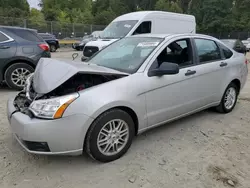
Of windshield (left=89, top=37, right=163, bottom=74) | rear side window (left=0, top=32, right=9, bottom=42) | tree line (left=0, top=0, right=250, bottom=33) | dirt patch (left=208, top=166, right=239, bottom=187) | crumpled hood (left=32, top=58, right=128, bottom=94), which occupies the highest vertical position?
tree line (left=0, top=0, right=250, bottom=33)

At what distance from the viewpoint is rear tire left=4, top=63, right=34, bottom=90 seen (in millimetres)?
6203

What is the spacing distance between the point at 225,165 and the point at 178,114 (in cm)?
102

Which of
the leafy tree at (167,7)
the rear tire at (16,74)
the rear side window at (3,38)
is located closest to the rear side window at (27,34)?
the rear side window at (3,38)

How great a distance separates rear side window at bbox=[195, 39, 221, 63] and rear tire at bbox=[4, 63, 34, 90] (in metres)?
4.25

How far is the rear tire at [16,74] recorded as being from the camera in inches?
244

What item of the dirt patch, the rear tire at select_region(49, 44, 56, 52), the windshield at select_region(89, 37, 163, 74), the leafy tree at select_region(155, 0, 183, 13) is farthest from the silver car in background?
the leafy tree at select_region(155, 0, 183, 13)

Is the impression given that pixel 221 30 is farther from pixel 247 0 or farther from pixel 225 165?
pixel 225 165

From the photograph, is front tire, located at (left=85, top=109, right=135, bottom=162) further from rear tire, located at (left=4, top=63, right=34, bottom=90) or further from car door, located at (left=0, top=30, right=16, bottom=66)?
car door, located at (left=0, top=30, right=16, bottom=66)

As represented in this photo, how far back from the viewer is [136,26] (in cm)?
960

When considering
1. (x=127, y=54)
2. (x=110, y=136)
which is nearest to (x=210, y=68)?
(x=127, y=54)

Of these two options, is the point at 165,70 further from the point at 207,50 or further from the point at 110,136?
the point at 207,50

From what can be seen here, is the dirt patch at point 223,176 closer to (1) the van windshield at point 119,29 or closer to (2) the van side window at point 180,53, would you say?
(2) the van side window at point 180,53

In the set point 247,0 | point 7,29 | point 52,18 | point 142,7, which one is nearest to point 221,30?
point 247,0

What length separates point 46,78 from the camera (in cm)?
311
